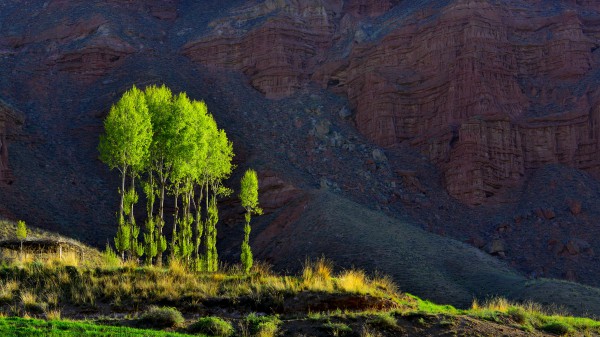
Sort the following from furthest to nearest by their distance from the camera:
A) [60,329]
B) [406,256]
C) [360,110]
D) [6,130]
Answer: [360,110]
[6,130]
[406,256]
[60,329]

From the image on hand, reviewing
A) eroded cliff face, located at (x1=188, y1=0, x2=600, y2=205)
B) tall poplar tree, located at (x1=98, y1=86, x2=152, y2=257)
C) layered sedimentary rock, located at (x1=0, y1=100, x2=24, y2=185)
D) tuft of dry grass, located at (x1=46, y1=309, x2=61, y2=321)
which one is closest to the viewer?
tuft of dry grass, located at (x1=46, y1=309, x2=61, y2=321)

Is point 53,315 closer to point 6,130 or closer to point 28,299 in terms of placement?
point 28,299

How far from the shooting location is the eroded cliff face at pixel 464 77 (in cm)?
6894

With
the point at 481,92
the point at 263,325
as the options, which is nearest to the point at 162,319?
the point at 263,325

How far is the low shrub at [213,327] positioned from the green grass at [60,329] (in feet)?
3.29

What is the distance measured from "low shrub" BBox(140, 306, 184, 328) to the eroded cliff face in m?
51.8

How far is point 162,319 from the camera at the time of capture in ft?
60.8

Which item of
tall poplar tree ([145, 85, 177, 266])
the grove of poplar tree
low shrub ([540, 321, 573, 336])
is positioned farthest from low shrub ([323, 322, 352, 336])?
tall poplar tree ([145, 85, 177, 266])

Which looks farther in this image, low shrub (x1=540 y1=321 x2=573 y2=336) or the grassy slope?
the grassy slope

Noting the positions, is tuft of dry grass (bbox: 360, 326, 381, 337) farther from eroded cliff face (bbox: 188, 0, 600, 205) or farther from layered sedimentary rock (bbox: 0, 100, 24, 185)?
eroded cliff face (bbox: 188, 0, 600, 205)

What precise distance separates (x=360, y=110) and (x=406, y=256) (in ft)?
118

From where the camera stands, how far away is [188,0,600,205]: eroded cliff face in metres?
68.9

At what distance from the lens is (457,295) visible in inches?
1580

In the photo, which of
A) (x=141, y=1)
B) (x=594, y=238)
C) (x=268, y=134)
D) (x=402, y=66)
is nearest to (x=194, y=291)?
(x=594, y=238)
